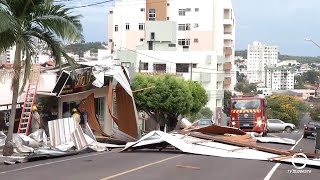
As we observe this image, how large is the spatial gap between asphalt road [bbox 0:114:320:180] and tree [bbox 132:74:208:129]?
96.5 ft

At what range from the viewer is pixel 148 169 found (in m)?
15.4

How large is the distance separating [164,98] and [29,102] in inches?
1082

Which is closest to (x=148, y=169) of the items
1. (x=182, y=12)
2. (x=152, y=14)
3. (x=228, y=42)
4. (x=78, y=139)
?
(x=78, y=139)

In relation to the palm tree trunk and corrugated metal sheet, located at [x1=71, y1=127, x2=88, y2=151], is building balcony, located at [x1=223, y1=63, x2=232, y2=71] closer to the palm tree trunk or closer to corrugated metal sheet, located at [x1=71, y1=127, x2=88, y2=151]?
corrugated metal sheet, located at [x1=71, y1=127, x2=88, y2=151]

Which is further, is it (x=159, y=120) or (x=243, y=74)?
(x=243, y=74)

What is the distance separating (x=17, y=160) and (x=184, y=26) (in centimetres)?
8307

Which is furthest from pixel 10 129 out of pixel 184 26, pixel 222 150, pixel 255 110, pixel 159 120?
pixel 184 26

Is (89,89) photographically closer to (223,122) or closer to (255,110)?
(255,110)

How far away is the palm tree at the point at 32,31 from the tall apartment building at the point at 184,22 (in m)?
76.0

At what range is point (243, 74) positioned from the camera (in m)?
186

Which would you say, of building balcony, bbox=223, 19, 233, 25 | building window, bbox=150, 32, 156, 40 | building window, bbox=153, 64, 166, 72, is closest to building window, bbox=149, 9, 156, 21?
building balcony, bbox=223, 19, 233, 25

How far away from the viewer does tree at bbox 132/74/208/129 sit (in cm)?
4953

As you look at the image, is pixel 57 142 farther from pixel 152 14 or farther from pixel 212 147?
→ pixel 152 14

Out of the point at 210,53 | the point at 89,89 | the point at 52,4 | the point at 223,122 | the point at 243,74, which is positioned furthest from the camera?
the point at 243,74
